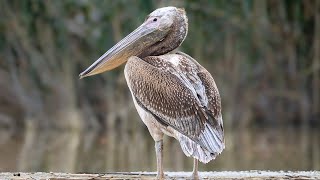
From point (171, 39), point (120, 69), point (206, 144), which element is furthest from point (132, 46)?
point (120, 69)

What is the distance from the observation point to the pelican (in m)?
7.76

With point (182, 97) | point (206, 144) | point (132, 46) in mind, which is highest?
point (132, 46)

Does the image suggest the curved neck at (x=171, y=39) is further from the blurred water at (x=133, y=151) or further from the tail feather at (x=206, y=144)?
the blurred water at (x=133, y=151)

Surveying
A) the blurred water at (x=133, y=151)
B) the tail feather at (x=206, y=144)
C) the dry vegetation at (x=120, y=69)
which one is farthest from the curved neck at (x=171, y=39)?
the dry vegetation at (x=120, y=69)

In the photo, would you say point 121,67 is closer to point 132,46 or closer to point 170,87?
point 132,46

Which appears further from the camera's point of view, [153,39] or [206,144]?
[153,39]

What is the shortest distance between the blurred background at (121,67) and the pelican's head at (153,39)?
1171 cm

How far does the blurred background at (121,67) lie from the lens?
75.2 ft

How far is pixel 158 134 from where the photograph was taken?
26.5 ft

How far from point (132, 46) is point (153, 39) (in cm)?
16

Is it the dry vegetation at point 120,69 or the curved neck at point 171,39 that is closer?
the curved neck at point 171,39

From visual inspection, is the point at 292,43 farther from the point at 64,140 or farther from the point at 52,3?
the point at 64,140

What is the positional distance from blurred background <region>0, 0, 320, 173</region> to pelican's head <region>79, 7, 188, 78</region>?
11.7 m

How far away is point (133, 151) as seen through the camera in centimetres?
1742
